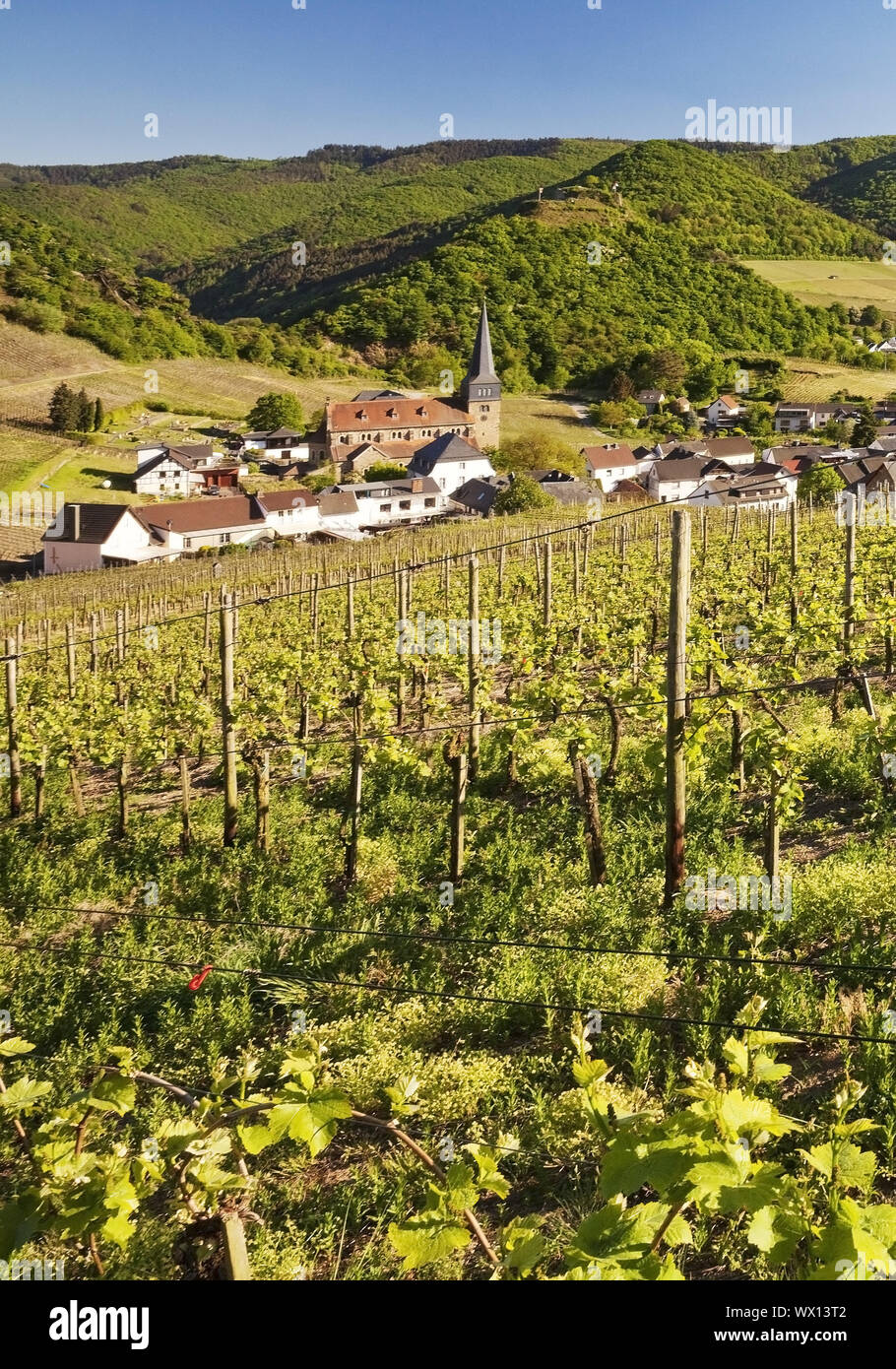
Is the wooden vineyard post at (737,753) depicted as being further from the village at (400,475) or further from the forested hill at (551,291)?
the forested hill at (551,291)

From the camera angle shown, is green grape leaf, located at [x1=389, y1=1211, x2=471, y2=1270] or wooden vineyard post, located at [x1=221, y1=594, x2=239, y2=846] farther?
wooden vineyard post, located at [x1=221, y1=594, x2=239, y2=846]

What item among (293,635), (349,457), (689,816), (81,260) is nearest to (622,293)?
(349,457)

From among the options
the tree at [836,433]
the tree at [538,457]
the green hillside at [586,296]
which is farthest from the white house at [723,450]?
the green hillside at [586,296]

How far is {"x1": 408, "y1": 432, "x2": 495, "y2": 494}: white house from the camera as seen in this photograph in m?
70.9

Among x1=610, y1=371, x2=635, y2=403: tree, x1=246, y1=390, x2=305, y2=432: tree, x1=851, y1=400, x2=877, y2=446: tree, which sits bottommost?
x1=851, y1=400, x2=877, y2=446: tree

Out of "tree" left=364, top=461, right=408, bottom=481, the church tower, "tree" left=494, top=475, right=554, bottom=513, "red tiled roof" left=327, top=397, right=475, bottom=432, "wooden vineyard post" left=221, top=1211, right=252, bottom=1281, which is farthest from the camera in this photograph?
the church tower

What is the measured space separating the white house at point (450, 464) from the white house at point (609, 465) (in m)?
8.13

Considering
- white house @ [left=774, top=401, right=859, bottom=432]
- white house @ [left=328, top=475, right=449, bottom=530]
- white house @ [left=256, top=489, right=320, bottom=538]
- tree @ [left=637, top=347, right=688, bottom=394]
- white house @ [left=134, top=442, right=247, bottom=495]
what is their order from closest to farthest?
white house @ [left=256, top=489, right=320, bottom=538]
white house @ [left=328, top=475, right=449, bottom=530]
white house @ [left=134, top=442, right=247, bottom=495]
white house @ [left=774, top=401, right=859, bottom=432]
tree @ [left=637, top=347, right=688, bottom=394]

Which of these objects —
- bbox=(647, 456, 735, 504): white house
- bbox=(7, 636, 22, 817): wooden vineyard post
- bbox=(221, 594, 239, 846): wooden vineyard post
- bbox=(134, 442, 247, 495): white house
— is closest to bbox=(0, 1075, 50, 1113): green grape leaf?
bbox=(221, 594, 239, 846): wooden vineyard post

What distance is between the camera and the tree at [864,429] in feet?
239

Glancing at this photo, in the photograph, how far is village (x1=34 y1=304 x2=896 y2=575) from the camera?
52.4 m

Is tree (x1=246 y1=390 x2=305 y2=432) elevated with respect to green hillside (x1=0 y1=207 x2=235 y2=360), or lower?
lower

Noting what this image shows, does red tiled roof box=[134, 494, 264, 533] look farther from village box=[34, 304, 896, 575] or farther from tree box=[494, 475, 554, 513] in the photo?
tree box=[494, 475, 554, 513]
